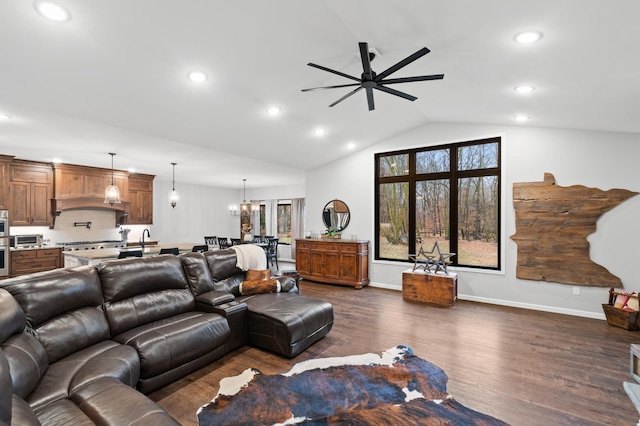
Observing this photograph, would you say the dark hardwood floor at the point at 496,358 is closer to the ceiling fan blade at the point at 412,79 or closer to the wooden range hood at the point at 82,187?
the ceiling fan blade at the point at 412,79

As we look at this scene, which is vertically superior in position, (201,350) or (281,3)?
(281,3)

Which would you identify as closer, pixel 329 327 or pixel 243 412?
pixel 243 412

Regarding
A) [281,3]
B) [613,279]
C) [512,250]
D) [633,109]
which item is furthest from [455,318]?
[281,3]

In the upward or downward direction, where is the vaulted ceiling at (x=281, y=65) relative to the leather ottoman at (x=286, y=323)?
upward

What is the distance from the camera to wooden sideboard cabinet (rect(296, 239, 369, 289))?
19.8 ft

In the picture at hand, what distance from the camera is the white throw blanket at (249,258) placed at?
3988 millimetres

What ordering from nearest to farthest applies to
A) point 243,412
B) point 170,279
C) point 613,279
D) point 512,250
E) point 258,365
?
point 243,412, point 258,365, point 170,279, point 613,279, point 512,250

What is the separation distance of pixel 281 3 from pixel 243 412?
3146 millimetres

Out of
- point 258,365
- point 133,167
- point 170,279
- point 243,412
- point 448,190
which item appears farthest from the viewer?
point 133,167

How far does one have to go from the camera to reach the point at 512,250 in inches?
192

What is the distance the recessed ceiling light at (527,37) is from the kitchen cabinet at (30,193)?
8.34 meters

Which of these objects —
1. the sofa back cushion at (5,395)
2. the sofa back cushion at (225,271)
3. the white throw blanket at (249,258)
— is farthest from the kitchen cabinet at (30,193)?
the sofa back cushion at (5,395)

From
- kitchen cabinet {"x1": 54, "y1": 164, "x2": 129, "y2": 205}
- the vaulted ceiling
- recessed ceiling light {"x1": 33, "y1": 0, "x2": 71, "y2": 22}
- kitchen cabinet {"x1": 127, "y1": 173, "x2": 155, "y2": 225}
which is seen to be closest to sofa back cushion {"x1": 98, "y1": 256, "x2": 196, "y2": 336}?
the vaulted ceiling

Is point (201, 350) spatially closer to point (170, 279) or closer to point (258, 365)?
point (258, 365)
